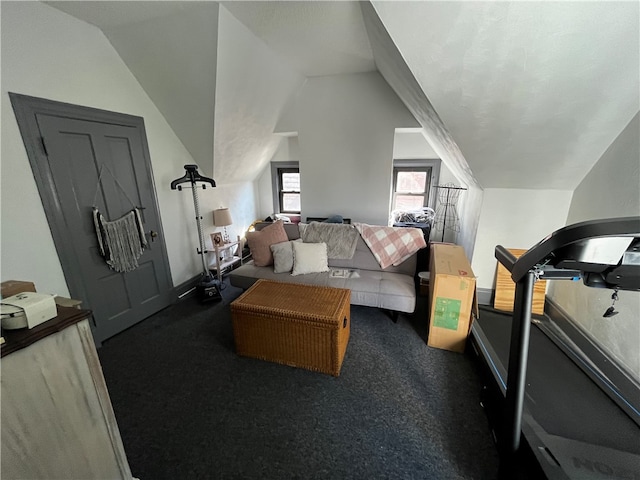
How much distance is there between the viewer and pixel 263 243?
2.89 metres

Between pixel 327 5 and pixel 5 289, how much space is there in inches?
100

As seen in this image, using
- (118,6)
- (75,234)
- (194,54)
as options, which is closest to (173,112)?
(194,54)

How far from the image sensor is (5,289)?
120 cm

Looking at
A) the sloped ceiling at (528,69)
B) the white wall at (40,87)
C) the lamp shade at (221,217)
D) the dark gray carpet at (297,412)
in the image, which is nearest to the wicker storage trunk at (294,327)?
the dark gray carpet at (297,412)

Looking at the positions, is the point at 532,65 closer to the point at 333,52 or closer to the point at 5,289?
the point at 333,52

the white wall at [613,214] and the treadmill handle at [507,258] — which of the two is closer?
the treadmill handle at [507,258]

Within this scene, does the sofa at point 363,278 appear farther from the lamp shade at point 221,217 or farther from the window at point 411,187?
the window at point 411,187

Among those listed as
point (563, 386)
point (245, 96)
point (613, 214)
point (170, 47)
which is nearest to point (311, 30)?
point (245, 96)

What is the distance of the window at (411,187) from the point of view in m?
4.09

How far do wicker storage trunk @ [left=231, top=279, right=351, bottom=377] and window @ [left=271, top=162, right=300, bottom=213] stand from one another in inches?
118

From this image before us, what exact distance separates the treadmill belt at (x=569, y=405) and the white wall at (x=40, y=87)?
3260 millimetres

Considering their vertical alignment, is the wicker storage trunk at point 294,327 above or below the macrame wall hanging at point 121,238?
below

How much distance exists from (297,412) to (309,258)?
4.63 feet

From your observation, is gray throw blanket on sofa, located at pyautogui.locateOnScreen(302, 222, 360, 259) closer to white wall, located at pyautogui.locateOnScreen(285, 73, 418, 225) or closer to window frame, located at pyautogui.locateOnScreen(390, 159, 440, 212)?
white wall, located at pyautogui.locateOnScreen(285, 73, 418, 225)
